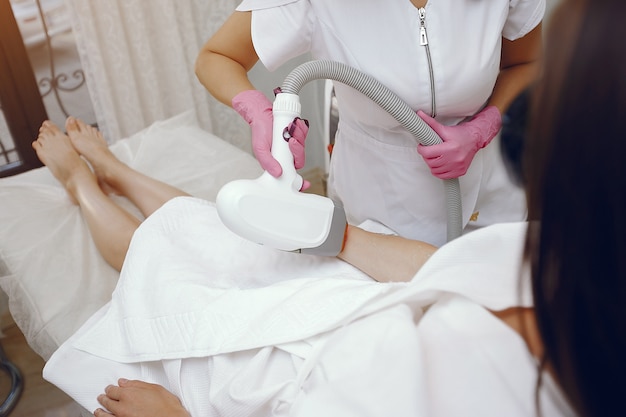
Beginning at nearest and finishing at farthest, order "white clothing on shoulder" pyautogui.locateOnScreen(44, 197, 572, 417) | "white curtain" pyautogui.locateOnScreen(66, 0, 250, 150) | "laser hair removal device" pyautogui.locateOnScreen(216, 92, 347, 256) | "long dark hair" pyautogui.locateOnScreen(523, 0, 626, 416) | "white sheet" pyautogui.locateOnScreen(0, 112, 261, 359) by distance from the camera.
Result: "long dark hair" pyautogui.locateOnScreen(523, 0, 626, 416) < "white clothing on shoulder" pyautogui.locateOnScreen(44, 197, 572, 417) < "laser hair removal device" pyautogui.locateOnScreen(216, 92, 347, 256) < "white sheet" pyautogui.locateOnScreen(0, 112, 261, 359) < "white curtain" pyautogui.locateOnScreen(66, 0, 250, 150)

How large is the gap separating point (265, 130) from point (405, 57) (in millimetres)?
304

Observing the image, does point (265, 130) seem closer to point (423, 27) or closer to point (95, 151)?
point (423, 27)

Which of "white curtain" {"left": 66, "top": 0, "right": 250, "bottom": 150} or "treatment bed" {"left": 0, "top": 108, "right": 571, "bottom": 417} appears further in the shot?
"white curtain" {"left": 66, "top": 0, "right": 250, "bottom": 150}

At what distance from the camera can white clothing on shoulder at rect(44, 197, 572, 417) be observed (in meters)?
0.58

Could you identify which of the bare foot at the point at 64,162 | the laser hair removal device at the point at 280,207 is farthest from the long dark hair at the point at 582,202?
the bare foot at the point at 64,162

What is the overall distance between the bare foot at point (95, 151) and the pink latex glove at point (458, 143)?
3.03 feet

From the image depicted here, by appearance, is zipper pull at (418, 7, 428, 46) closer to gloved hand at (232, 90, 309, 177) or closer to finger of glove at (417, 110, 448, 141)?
finger of glove at (417, 110, 448, 141)

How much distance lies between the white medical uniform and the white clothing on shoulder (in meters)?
0.30

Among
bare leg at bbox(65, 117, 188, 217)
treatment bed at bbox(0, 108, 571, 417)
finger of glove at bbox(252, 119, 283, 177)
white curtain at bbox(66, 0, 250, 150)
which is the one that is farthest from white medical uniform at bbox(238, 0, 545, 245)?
white curtain at bbox(66, 0, 250, 150)

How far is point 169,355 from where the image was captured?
947 millimetres

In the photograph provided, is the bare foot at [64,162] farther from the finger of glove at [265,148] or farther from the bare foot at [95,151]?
the finger of glove at [265,148]

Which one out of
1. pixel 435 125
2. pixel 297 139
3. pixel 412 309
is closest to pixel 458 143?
pixel 435 125

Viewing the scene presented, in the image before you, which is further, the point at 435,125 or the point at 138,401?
the point at 435,125

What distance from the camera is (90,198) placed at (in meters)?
1.44
